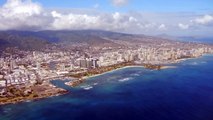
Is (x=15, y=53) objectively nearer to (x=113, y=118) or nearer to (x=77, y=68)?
(x=77, y=68)

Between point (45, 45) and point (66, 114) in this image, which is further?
point (45, 45)

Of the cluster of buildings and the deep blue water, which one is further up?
the cluster of buildings

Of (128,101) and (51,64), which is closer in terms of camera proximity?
(128,101)

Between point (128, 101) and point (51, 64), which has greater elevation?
point (51, 64)

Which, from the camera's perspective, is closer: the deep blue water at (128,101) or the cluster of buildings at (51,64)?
the deep blue water at (128,101)

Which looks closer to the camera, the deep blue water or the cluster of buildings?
the deep blue water

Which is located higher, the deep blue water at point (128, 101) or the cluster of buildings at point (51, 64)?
the cluster of buildings at point (51, 64)

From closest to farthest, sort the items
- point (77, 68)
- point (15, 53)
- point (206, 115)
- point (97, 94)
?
1. point (206, 115)
2. point (97, 94)
3. point (77, 68)
4. point (15, 53)

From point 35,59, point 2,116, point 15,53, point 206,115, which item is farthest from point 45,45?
point 206,115
